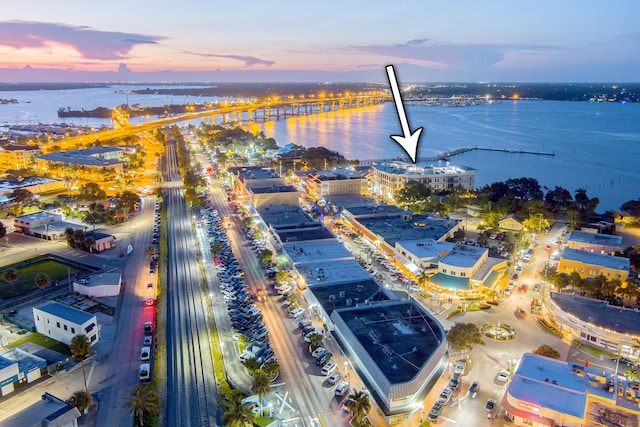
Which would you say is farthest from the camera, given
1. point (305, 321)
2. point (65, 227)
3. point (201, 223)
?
point (201, 223)

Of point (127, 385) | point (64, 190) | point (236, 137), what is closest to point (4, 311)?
A: point (127, 385)

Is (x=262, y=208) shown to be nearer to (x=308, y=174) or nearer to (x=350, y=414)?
(x=308, y=174)

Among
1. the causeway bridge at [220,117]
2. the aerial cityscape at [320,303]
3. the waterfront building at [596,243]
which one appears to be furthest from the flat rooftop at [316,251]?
the causeway bridge at [220,117]

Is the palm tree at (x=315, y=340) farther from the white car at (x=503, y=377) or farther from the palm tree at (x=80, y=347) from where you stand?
the palm tree at (x=80, y=347)

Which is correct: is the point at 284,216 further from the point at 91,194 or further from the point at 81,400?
the point at 91,194

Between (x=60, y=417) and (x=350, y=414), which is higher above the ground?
(x=60, y=417)

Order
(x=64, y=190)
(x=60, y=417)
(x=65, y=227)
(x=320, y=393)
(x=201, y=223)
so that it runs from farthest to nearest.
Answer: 1. (x=64, y=190)
2. (x=201, y=223)
3. (x=65, y=227)
4. (x=320, y=393)
5. (x=60, y=417)
